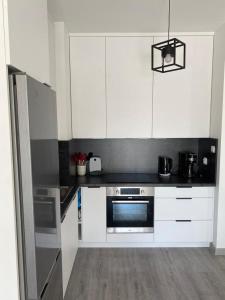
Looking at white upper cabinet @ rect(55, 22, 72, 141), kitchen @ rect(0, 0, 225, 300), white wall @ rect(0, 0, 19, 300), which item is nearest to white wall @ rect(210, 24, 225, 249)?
kitchen @ rect(0, 0, 225, 300)

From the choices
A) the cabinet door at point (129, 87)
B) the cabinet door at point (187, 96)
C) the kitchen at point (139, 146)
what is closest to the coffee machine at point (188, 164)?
the kitchen at point (139, 146)

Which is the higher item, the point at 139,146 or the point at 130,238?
the point at 139,146

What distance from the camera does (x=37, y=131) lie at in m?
1.14

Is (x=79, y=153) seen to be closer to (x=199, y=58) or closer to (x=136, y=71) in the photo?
(x=136, y=71)

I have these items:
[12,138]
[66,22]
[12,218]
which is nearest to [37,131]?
[12,138]

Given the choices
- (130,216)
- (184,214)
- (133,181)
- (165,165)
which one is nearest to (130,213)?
(130,216)

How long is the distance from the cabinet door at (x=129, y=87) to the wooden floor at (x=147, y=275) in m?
1.49

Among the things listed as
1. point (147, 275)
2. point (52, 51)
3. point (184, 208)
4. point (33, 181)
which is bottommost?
point (147, 275)

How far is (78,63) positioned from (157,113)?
1184 mm

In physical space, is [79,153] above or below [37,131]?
below

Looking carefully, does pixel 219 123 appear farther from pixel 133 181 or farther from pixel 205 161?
pixel 133 181

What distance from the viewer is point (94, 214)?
309cm

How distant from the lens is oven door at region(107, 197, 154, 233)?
10.1 ft

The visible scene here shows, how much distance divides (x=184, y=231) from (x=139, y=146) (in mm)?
1273
